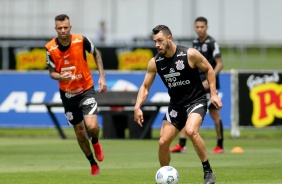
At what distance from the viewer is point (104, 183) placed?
570 inches

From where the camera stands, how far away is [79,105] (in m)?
16.2

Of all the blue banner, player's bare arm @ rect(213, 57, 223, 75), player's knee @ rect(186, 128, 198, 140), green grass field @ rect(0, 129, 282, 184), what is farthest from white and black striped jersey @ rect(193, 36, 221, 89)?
player's knee @ rect(186, 128, 198, 140)

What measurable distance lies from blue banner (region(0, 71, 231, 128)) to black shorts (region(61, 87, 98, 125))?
10.4 m

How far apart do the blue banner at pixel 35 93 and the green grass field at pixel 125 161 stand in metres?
0.62

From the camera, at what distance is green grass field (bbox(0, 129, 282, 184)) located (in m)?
15.2

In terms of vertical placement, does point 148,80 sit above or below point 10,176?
above

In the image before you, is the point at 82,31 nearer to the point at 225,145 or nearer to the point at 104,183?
the point at 225,145

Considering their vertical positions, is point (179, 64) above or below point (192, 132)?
above

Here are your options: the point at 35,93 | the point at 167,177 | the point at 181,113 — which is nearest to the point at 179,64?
the point at 181,113

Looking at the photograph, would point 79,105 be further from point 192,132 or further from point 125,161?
point 192,132

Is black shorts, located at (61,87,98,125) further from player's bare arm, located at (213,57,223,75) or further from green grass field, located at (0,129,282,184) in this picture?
player's bare arm, located at (213,57,223,75)

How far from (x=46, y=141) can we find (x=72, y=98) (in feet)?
27.0

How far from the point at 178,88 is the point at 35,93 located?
1324 centimetres

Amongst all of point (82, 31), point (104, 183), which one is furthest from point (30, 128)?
point (82, 31)
